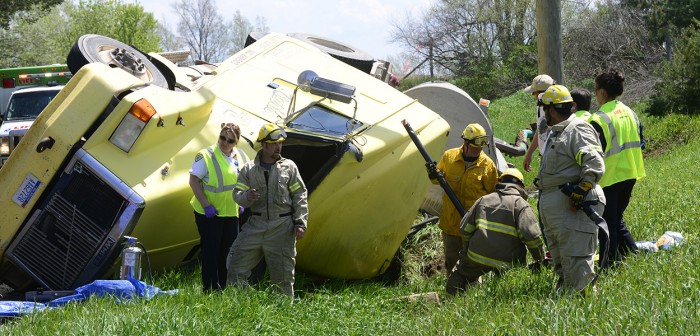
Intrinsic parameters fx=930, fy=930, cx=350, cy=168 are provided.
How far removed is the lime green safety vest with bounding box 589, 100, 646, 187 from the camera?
23.2 feet

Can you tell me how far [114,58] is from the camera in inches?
337

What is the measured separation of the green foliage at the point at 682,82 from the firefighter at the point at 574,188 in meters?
12.5

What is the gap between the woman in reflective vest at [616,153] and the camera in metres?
7.06

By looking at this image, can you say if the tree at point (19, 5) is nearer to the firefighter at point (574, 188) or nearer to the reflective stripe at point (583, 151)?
the firefighter at point (574, 188)

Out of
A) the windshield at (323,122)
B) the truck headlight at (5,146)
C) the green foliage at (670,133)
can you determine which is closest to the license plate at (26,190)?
the windshield at (323,122)

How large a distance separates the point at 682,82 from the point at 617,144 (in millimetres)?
12475

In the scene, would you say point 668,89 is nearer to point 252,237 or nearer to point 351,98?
point 351,98

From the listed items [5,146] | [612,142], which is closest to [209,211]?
[612,142]

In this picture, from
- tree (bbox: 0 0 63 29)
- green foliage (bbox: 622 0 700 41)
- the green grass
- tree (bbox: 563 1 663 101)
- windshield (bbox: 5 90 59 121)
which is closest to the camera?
the green grass

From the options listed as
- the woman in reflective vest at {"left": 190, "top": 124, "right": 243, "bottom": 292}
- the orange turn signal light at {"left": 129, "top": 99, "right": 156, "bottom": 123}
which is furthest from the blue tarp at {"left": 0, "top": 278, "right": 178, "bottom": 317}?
the orange turn signal light at {"left": 129, "top": 99, "right": 156, "bottom": 123}

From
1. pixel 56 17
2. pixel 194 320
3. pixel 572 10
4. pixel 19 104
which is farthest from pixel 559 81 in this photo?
A: pixel 56 17

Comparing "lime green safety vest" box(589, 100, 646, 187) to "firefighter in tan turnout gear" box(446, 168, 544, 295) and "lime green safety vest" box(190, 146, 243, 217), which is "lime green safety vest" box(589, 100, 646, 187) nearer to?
"firefighter in tan turnout gear" box(446, 168, 544, 295)

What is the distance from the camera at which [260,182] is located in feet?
→ 23.0

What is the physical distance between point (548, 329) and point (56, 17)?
245 ft
